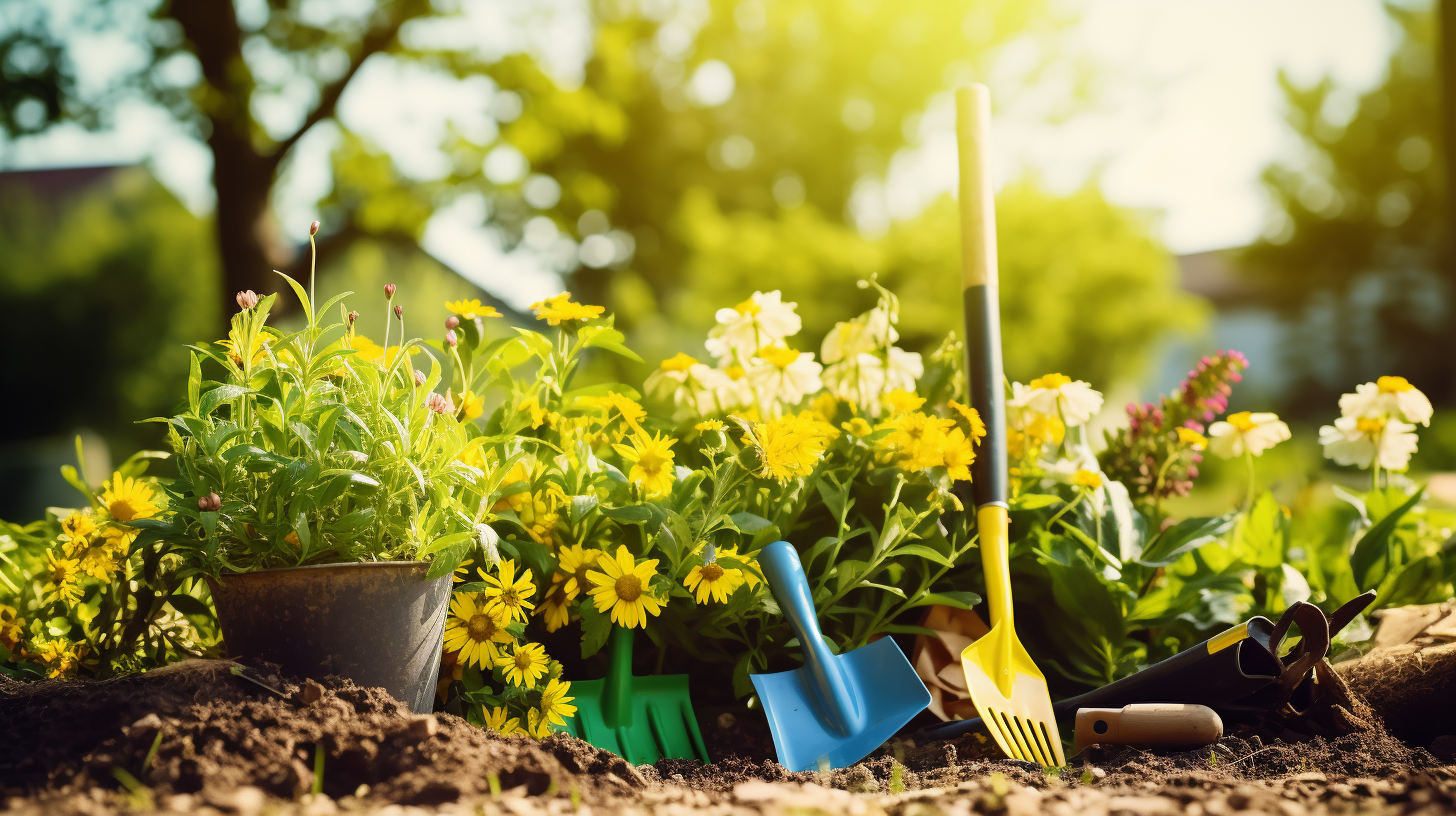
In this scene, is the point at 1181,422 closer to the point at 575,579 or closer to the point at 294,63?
the point at 575,579

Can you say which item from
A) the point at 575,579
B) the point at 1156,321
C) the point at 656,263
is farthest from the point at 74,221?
the point at 575,579

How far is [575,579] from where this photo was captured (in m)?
1.54

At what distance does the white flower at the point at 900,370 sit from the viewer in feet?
6.57

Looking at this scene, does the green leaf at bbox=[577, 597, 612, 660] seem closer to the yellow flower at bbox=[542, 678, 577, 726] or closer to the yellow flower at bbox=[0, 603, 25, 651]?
the yellow flower at bbox=[542, 678, 577, 726]

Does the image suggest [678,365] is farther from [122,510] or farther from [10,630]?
[10,630]

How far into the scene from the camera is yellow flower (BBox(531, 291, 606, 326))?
1679mm

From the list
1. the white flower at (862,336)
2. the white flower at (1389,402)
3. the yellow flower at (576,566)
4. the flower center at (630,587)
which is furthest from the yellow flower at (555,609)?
the white flower at (1389,402)

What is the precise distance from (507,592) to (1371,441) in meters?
1.85

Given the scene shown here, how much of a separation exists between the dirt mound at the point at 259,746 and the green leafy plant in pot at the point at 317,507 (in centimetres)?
7

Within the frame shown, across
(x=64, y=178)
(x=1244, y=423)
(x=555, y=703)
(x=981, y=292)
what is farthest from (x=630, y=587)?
(x=64, y=178)

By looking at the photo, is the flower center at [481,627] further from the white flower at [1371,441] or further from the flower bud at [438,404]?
the white flower at [1371,441]

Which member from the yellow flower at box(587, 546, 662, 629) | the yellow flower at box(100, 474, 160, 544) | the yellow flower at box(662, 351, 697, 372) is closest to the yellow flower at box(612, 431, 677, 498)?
the yellow flower at box(587, 546, 662, 629)

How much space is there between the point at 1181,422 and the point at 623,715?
1.42 metres

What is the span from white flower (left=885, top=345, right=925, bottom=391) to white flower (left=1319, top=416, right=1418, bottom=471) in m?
0.87
